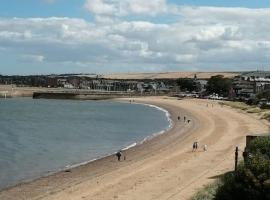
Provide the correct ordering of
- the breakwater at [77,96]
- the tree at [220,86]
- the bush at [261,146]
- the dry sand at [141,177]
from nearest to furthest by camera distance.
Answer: the bush at [261,146] < the dry sand at [141,177] < the breakwater at [77,96] < the tree at [220,86]

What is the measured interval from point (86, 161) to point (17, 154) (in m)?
7.15

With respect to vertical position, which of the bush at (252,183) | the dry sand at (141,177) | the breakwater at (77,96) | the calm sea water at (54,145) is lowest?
the breakwater at (77,96)

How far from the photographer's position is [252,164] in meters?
15.7

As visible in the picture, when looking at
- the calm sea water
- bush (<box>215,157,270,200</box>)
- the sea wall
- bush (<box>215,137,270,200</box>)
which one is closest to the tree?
the sea wall

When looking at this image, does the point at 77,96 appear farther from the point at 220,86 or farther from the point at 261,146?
the point at 261,146

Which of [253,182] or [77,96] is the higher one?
[253,182]

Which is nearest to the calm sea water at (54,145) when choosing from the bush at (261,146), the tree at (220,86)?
the bush at (261,146)

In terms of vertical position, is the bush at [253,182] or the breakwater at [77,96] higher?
the bush at [253,182]

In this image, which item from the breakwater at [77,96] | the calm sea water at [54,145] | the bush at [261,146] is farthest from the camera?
the breakwater at [77,96]

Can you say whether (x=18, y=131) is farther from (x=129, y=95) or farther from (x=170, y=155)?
(x=129, y=95)

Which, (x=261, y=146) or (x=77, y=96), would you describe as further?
(x=77, y=96)

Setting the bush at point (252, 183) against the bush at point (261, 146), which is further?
the bush at point (261, 146)

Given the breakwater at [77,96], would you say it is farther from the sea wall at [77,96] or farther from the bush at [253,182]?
the bush at [253,182]

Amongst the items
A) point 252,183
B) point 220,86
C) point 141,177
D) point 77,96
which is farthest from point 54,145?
point 220,86
